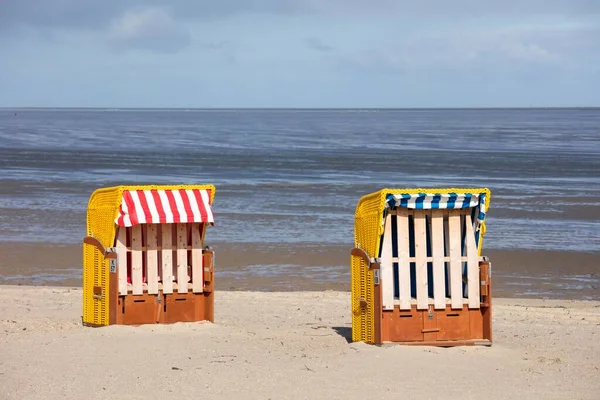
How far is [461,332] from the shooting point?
9922 millimetres

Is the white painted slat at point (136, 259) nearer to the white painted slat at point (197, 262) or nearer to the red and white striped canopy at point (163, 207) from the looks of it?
the red and white striped canopy at point (163, 207)

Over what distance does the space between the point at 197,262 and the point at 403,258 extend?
240 cm

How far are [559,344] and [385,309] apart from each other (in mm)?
2061

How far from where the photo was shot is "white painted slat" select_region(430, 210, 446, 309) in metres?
9.77

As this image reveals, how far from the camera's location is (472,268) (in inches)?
389

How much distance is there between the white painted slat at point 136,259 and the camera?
1070 cm

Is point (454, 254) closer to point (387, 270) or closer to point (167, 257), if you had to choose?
point (387, 270)

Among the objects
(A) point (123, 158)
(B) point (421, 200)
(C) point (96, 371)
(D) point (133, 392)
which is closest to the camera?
(D) point (133, 392)

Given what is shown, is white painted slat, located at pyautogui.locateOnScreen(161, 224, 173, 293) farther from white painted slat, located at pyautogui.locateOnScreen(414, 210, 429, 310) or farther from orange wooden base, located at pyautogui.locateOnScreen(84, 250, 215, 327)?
white painted slat, located at pyautogui.locateOnScreen(414, 210, 429, 310)

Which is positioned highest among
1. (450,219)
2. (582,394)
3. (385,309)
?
(450,219)

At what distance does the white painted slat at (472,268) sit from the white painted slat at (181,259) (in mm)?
3000

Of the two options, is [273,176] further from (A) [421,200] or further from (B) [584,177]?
(A) [421,200]

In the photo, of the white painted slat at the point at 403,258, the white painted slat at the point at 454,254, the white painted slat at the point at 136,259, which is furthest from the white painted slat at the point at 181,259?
the white painted slat at the point at 454,254

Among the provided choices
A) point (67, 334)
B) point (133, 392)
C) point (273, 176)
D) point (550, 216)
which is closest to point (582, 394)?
point (133, 392)
